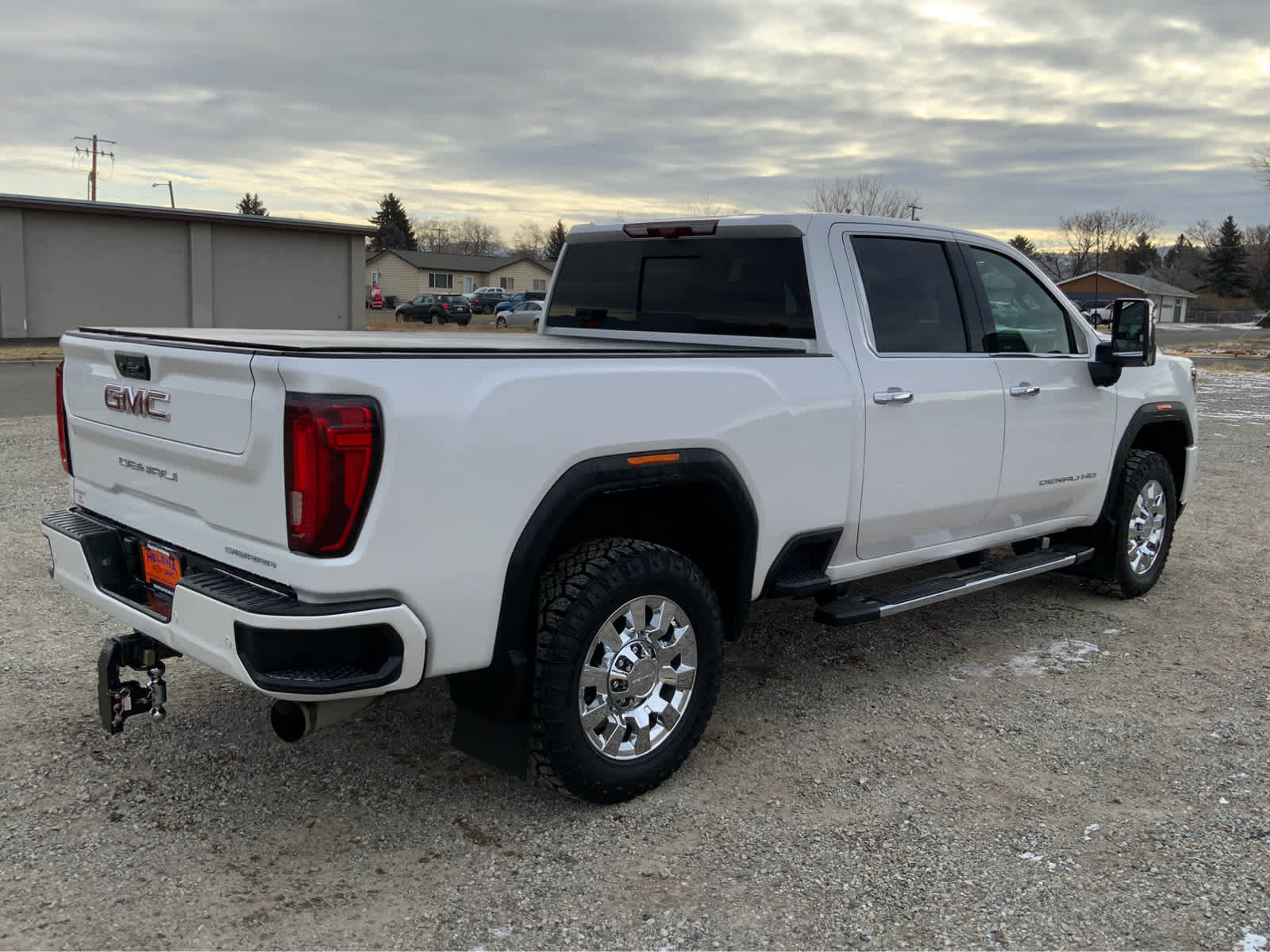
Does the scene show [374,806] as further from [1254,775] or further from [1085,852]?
[1254,775]

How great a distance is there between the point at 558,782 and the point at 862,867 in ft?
3.24

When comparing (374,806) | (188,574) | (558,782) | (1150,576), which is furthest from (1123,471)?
(188,574)

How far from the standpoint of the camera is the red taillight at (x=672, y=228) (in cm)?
488

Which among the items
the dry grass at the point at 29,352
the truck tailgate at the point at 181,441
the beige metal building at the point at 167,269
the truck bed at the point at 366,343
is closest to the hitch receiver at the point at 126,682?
the truck tailgate at the point at 181,441

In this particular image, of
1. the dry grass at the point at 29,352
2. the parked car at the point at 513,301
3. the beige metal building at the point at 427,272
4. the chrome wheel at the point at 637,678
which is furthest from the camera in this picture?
the beige metal building at the point at 427,272

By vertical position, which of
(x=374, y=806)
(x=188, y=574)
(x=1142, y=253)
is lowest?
(x=374, y=806)

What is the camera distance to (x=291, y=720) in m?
3.36

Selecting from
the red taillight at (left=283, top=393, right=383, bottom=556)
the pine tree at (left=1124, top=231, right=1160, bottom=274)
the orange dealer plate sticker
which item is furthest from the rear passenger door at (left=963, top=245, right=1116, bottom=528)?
the pine tree at (left=1124, top=231, right=1160, bottom=274)

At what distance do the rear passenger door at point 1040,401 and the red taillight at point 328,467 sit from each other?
326 centimetres

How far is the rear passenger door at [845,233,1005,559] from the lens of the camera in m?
4.50

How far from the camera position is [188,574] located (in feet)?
11.1

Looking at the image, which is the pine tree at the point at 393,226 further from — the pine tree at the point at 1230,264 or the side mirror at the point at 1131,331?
the side mirror at the point at 1131,331

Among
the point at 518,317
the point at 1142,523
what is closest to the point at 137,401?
the point at 1142,523

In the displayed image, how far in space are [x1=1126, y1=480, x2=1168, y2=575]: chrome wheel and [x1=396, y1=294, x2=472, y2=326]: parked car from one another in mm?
42805
